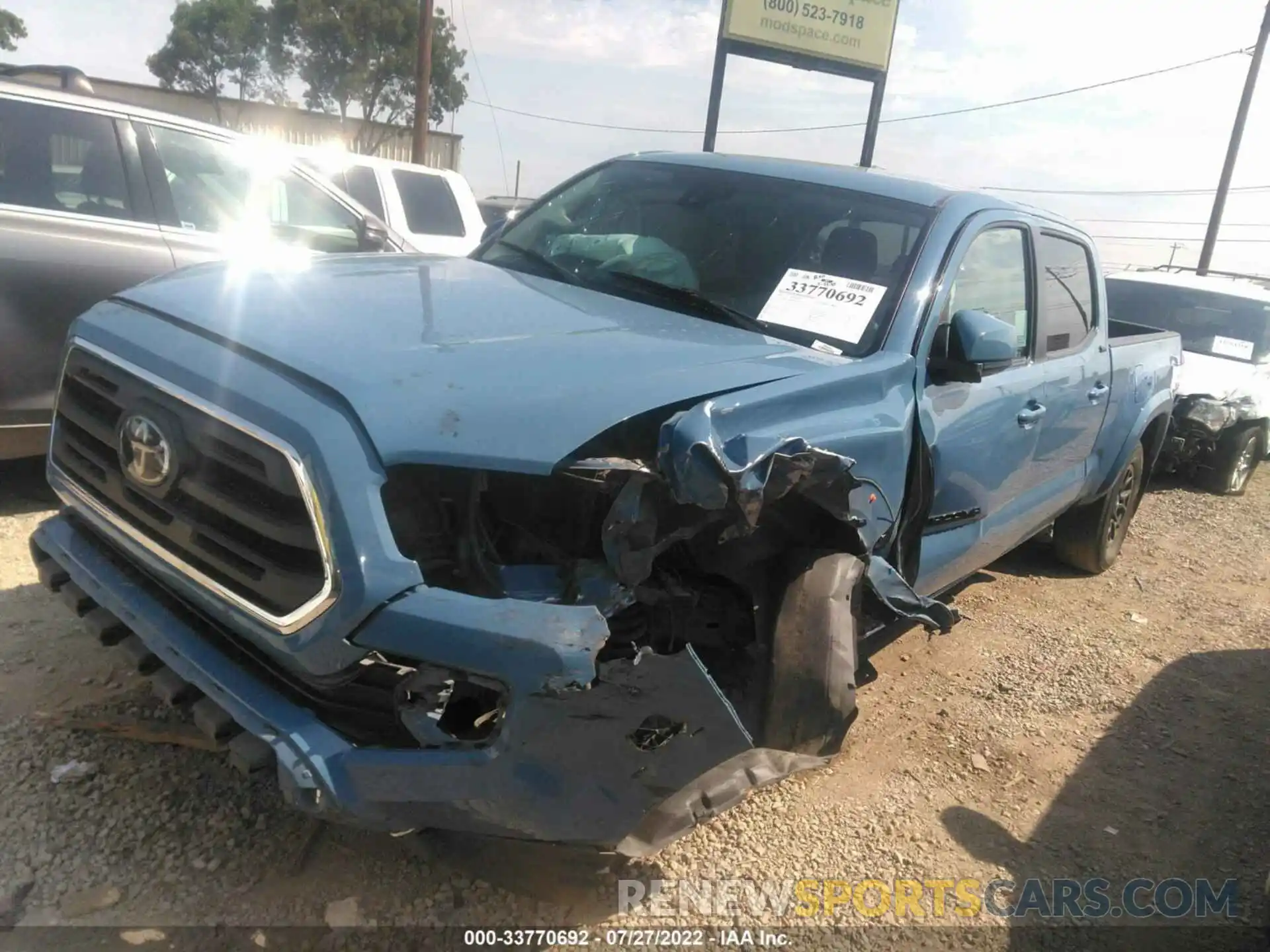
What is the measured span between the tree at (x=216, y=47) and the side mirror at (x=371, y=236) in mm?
28392

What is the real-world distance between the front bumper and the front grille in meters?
0.20

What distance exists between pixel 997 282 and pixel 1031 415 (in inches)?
20.5

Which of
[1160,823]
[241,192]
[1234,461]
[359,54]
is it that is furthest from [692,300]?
[359,54]

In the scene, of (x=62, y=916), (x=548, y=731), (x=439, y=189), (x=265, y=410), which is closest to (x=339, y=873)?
(x=62, y=916)

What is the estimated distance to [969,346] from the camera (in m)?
3.13

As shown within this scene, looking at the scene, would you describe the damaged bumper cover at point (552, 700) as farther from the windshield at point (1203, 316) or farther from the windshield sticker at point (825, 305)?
the windshield at point (1203, 316)

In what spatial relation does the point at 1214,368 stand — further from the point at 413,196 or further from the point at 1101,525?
the point at 413,196

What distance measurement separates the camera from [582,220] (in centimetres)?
387

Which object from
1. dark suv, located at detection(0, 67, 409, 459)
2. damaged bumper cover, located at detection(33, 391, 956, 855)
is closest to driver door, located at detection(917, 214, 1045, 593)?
damaged bumper cover, located at detection(33, 391, 956, 855)

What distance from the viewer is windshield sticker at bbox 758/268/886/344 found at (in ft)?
10.1

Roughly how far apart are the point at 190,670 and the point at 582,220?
7.68 feet

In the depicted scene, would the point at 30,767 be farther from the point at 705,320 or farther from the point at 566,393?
the point at 705,320

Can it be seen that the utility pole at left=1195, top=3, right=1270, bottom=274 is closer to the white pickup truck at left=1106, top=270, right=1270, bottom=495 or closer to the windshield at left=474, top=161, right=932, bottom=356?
the white pickup truck at left=1106, top=270, right=1270, bottom=495

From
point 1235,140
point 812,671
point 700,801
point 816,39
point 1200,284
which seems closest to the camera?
point 700,801
